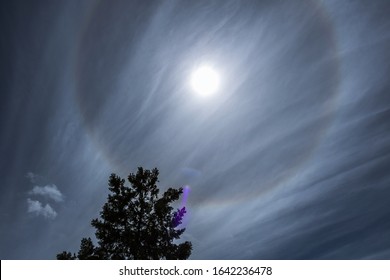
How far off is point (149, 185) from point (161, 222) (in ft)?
8.91

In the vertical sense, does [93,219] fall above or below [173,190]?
below

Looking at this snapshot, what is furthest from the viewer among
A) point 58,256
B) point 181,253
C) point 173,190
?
point 173,190

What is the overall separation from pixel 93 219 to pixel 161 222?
→ 455cm

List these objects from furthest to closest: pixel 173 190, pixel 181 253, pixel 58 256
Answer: pixel 173 190
pixel 181 253
pixel 58 256
